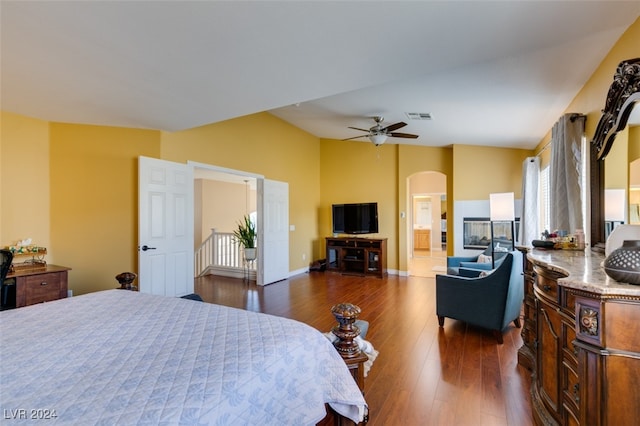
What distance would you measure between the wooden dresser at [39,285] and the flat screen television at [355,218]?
5.26 metres

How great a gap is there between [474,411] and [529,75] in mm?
3002

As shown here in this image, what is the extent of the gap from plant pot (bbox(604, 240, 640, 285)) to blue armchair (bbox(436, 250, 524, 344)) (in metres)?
1.81

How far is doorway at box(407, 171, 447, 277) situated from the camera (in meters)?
9.55

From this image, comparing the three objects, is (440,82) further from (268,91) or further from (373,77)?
(268,91)

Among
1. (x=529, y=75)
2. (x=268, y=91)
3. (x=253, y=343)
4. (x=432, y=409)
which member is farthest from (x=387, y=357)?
(x=529, y=75)

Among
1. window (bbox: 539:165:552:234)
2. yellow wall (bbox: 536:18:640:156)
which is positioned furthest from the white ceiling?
window (bbox: 539:165:552:234)

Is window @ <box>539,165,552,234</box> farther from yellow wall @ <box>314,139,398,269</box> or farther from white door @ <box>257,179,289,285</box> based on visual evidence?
white door @ <box>257,179,289,285</box>

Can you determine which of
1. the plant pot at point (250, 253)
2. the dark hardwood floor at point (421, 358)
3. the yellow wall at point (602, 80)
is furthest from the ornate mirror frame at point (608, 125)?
the plant pot at point (250, 253)

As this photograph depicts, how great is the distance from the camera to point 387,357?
2.81 metres

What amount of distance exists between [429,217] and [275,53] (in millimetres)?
10470

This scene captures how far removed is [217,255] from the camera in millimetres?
6926

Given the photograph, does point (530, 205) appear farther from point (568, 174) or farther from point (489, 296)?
point (489, 296)

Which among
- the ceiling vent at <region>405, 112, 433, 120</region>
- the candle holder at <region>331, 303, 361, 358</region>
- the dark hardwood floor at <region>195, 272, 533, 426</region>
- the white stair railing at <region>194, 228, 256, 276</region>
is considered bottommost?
the dark hardwood floor at <region>195, 272, 533, 426</region>

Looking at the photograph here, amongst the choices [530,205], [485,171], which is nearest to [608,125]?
[530,205]
